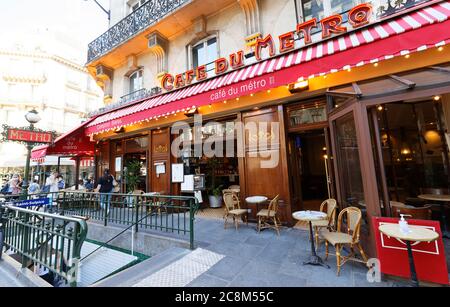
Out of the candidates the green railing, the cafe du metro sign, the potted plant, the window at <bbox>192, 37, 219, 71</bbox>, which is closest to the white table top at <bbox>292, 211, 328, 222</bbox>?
the green railing

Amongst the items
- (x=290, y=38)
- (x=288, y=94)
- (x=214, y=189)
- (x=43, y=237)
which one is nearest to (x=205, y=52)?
(x=290, y=38)

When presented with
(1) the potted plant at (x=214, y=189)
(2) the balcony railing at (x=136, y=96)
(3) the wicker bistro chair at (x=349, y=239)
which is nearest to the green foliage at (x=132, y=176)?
(2) the balcony railing at (x=136, y=96)

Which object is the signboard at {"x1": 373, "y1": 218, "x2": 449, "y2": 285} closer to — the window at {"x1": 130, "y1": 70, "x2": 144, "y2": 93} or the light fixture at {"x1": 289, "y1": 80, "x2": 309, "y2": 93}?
the light fixture at {"x1": 289, "y1": 80, "x2": 309, "y2": 93}

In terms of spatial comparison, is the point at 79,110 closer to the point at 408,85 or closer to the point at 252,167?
the point at 252,167

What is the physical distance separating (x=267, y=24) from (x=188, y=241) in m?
6.59

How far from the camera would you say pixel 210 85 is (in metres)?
5.43

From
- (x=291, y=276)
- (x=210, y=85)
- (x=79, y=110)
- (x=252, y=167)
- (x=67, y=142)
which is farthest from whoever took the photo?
(x=79, y=110)

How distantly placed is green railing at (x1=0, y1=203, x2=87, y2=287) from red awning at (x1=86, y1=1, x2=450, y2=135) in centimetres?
376

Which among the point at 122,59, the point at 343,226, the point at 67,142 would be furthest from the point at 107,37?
the point at 343,226

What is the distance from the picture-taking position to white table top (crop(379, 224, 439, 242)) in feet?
8.00

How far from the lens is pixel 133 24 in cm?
834

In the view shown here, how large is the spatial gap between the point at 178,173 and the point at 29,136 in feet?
17.1

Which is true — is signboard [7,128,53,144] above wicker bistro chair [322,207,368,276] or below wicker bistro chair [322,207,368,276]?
above

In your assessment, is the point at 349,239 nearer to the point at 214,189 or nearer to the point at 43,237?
Result: the point at 43,237
